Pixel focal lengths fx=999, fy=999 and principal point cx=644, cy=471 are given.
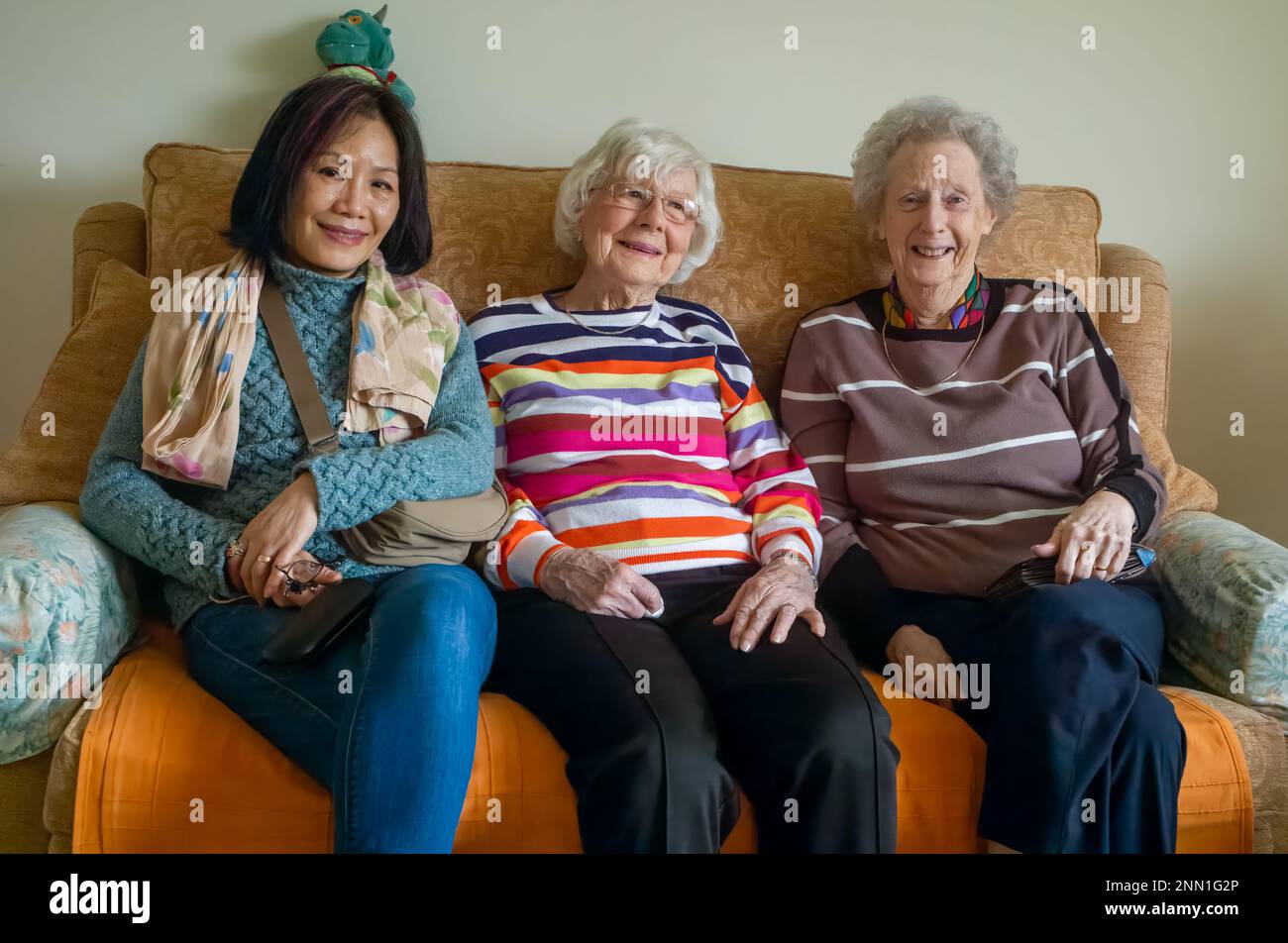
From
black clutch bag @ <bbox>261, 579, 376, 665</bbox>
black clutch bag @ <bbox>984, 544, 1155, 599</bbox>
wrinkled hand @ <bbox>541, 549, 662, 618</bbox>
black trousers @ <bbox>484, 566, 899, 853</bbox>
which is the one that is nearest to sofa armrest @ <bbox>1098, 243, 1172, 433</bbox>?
black clutch bag @ <bbox>984, 544, 1155, 599</bbox>

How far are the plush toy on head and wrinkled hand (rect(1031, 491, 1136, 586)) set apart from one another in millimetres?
1461

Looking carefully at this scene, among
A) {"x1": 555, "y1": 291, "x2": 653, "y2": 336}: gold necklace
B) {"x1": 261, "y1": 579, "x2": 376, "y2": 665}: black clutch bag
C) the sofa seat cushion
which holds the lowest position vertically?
the sofa seat cushion

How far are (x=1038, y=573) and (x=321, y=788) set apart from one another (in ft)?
3.39

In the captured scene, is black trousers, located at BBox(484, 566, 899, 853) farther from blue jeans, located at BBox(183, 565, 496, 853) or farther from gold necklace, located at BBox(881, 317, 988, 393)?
gold necklace, located at BBox(881, 317, 988, 393)

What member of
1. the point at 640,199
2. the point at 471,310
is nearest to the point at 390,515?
the point at 471,310

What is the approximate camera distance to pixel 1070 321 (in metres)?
1.73

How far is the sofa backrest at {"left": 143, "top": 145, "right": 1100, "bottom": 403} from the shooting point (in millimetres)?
1798

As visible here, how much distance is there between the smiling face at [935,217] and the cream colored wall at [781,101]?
550 millimetres

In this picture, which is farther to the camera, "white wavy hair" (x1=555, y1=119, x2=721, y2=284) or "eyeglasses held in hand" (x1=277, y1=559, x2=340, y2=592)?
"white wavy hair" (x1=555, y1=119, x2=721, y2=284)

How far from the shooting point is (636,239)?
1.72 m

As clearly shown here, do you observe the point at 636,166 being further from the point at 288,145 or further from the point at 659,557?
the point at 659,557

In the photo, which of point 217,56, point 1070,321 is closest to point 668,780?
point 1070,321

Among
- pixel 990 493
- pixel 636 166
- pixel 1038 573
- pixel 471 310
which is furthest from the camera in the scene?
pixel 471 310

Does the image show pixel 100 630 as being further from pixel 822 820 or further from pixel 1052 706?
pixel 1052 706
